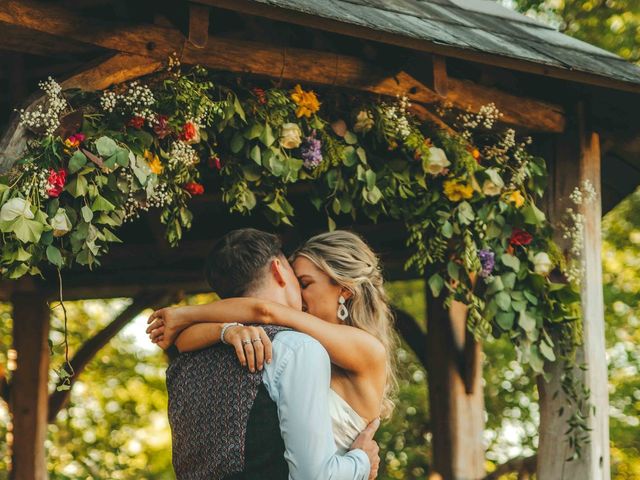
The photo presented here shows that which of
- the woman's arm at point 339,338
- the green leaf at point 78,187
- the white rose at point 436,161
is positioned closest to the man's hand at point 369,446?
the woman's arm at point 339,338

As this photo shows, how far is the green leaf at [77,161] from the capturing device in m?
3.58

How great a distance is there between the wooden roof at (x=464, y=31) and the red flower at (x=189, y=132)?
0.49m

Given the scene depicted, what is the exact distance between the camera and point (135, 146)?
3.82 m

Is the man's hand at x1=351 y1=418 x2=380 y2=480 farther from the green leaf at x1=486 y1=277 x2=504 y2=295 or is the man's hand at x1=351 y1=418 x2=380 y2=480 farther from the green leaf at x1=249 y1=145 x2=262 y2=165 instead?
the green leaf at x1=486 y1=277 x2=504 y2=295

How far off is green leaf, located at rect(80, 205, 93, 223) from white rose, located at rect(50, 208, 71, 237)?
5 centimetres

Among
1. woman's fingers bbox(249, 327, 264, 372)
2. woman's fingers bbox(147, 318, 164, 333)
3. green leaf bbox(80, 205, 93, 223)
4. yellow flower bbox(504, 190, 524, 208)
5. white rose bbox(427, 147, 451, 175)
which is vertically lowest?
woman's fingers bbox(249, 327, 264, 372)

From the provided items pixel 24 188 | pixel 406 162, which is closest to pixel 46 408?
pixel 406 162

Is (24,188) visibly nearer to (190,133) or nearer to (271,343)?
(190,133)

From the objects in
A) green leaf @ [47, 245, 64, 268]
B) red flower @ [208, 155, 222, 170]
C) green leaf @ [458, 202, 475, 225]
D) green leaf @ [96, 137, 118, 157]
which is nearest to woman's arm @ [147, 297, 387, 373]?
green leaf @ [47, 245, 64, 268]

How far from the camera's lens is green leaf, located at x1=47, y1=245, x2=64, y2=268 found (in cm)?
350

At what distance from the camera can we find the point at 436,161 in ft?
15.0

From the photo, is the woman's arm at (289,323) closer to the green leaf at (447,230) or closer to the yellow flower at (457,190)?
the green leaf at (447,230)

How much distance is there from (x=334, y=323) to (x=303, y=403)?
2.37 ft

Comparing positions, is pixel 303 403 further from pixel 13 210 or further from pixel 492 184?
pixel 492 184
